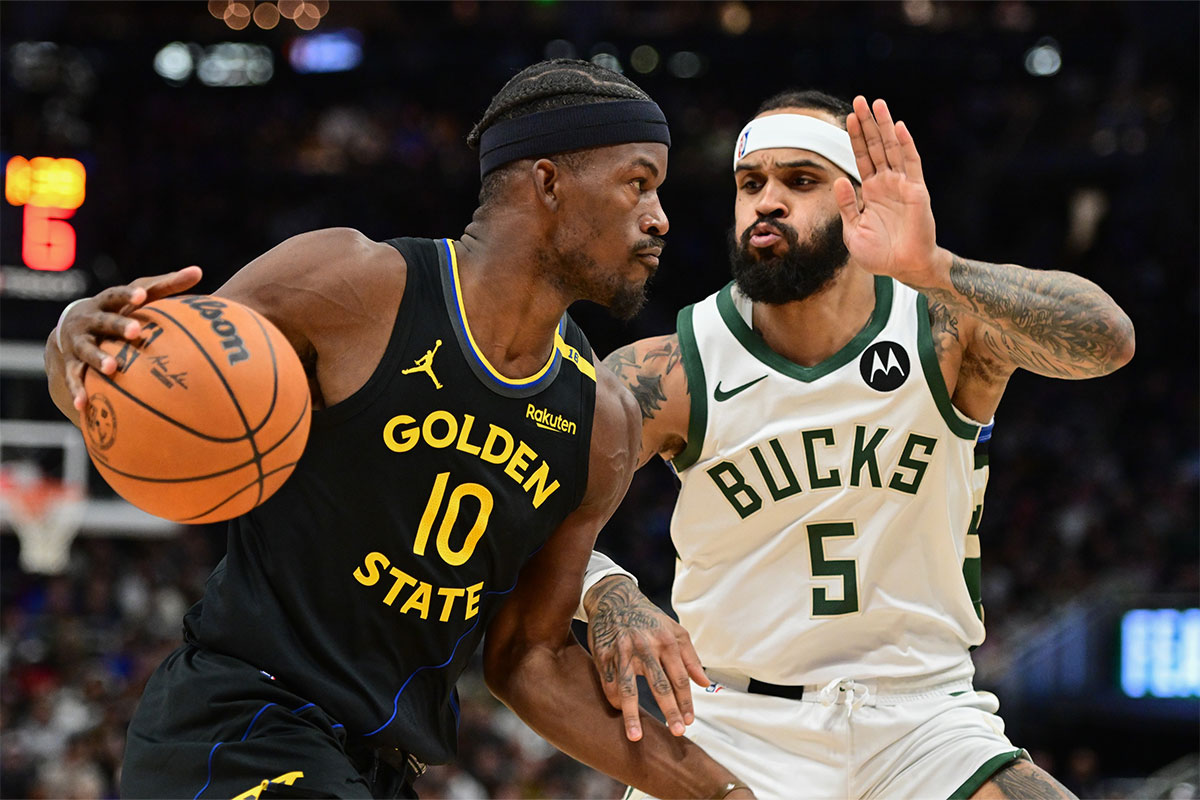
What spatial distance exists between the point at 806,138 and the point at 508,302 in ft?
5.02

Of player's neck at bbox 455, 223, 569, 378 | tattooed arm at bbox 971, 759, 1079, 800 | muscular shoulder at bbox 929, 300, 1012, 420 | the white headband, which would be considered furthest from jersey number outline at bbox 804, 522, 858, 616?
player's neck at bbox 455, 223, 569, 378

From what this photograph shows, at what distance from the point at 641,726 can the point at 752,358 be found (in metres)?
1.40

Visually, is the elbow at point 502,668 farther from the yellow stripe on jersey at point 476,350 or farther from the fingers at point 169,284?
the fingers at point 169,284

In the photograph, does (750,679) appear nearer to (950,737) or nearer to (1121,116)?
(950,737)

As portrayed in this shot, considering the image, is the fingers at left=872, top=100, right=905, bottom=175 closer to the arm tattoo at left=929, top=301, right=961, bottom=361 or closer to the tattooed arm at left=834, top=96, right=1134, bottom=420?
the tattooed arm at left=834, top=96, right=1134, bottom=420

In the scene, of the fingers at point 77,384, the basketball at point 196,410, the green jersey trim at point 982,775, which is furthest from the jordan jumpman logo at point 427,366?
the green jersey trim at point 982,775

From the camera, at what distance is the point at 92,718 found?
47.1 feet

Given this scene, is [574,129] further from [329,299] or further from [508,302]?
[329,299]

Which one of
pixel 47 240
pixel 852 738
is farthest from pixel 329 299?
pixel 47 240

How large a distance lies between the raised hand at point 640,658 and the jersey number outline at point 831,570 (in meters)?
0.79

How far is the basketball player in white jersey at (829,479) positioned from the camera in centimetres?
431

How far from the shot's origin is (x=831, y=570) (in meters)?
4.45

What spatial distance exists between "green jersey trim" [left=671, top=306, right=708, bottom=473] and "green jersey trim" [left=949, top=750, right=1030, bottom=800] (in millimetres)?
1304

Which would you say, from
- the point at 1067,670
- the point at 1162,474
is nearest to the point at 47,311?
the point at 1067,670
